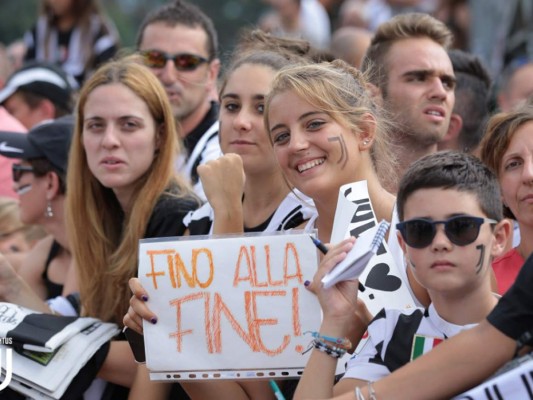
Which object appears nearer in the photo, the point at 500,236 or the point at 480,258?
the point at 480,258

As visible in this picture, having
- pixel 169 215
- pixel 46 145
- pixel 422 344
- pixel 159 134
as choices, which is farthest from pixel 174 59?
pixel 422 344

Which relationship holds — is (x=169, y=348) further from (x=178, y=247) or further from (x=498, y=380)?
(x=498, y=380)

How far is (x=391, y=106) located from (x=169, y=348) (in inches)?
85.5

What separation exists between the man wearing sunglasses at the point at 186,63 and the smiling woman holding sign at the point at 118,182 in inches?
40.3

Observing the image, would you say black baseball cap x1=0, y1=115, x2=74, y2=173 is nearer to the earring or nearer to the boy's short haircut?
the earring

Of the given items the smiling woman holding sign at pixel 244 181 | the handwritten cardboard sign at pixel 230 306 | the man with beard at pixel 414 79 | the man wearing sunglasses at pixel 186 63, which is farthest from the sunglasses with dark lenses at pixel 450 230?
the man wearing sunglasses at pixel 186 63

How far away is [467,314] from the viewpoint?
3084 millimetres

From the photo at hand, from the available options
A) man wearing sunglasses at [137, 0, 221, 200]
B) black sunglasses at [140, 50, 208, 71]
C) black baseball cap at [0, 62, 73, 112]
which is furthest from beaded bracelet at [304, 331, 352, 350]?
black baseball cap at [0, 62, 73, 112]

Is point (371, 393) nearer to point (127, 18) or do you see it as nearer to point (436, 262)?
point (436, 262)

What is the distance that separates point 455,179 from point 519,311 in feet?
1.66

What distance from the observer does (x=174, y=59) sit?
21.3 ft

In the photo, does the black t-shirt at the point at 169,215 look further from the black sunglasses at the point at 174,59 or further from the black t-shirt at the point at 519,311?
the black t-shirt at the point at 519,311

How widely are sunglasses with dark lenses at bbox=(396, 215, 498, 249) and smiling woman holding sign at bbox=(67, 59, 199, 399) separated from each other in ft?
5.87

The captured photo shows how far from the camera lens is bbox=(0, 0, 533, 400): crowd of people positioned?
3012 millimetres
